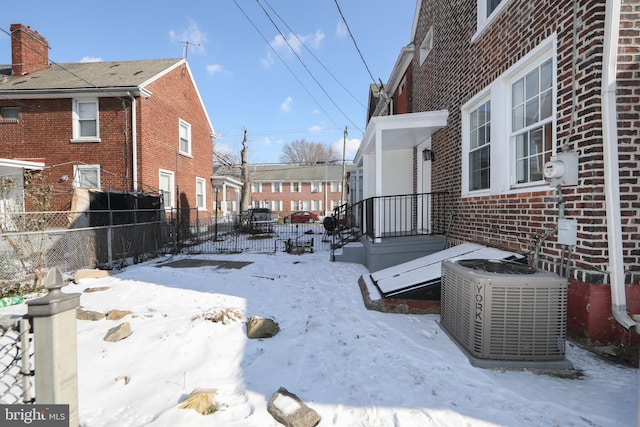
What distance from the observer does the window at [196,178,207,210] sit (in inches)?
663

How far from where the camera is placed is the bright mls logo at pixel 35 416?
1804 mm

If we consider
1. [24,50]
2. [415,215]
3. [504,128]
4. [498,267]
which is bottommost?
[498,267]

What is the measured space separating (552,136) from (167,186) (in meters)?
13.9

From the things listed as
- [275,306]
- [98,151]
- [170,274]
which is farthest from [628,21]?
[98,151]

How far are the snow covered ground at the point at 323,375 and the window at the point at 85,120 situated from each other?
9.39m

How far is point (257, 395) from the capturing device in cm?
259

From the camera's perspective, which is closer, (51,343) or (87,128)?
(51,343)

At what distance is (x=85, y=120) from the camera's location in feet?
40.0

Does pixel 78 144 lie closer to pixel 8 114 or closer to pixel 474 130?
pixel 8 114

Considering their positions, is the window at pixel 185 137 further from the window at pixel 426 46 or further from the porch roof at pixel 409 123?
the window at pixel 426 46

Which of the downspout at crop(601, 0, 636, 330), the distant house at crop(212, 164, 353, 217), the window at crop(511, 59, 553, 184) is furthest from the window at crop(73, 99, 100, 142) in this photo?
the distant house at crop(212, 164, 353, 217)

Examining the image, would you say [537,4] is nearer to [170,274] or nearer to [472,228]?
[472,228]

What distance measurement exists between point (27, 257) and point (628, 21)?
31.8ft

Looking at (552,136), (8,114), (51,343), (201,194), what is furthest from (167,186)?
(552,136)
